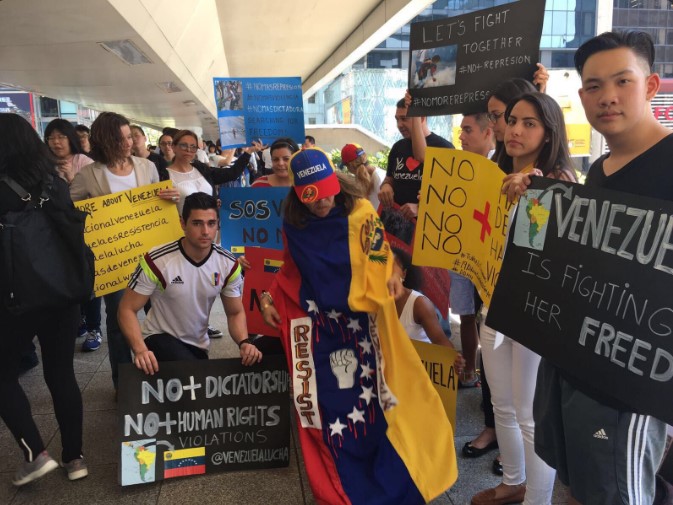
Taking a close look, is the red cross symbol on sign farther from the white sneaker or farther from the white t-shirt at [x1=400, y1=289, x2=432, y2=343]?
the white sneaker

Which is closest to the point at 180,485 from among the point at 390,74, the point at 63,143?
the point at 63,143

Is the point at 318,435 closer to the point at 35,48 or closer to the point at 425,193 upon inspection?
the point at 425,193

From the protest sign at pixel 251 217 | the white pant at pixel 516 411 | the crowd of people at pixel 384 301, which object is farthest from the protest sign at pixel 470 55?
the protest sign at pixel 251 217

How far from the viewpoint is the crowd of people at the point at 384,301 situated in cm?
173

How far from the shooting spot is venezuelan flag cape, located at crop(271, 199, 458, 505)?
264 centimetres

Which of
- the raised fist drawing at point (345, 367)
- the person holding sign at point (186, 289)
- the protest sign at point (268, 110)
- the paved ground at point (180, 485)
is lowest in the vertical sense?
the paved ground at point (180, 485)

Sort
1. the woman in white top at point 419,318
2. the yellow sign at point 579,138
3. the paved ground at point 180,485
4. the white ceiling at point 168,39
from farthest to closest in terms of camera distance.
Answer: the yellow sign at point 579,138
the white ceiling at point 168,39
the woman in white top at point 419,318
the paved ground at point 180,485

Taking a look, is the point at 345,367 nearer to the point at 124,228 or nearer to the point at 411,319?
the point at 411,319

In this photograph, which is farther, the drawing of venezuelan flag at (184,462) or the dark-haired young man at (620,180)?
the drawing of venezuelan flag at (184,462)

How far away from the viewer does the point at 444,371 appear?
3084 mm

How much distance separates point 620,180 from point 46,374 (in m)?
2.88

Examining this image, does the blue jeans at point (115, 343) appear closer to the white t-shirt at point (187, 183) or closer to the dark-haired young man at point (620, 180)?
the white t-shirt at point (187, 183)

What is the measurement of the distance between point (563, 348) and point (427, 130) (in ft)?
8.14

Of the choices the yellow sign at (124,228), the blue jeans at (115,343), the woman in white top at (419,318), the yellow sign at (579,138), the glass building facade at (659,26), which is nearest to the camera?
the glass building facade at (659,26)
